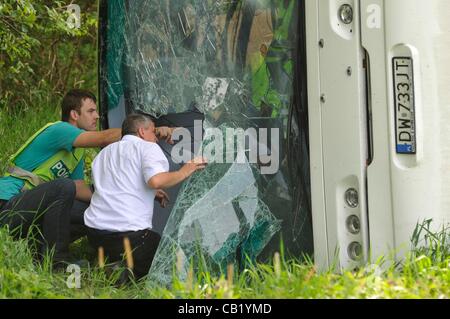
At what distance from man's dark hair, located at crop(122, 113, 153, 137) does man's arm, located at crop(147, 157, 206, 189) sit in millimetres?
345

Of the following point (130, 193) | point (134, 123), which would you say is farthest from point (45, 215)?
point (134, 123)

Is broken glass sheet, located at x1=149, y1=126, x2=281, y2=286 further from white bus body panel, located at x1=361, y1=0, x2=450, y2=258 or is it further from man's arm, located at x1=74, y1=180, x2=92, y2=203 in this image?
man's arm, located at x1=74, y1=180, x2=92, y2=203

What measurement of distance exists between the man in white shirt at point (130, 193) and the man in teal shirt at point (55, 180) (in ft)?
0.53

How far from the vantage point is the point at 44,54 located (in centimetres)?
1088

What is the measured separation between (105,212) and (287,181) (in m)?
1.13

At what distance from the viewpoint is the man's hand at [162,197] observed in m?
5.65

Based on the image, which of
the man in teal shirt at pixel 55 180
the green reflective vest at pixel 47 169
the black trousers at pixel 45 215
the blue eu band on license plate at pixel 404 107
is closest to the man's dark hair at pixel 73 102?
the man in teal shirt at pixel 55 180

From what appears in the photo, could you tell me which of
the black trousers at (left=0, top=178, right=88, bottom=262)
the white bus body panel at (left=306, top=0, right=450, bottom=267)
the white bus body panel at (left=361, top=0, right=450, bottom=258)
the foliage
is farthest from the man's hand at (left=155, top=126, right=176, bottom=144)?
the foliage

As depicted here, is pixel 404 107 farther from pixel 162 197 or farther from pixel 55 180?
pixel 55 180

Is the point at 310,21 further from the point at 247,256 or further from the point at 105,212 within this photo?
the point at 105,212

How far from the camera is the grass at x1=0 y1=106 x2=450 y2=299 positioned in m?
4.31

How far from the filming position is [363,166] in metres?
4.81

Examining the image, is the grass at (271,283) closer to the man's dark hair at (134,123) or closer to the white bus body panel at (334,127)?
the white bus body panel at (334,127)
